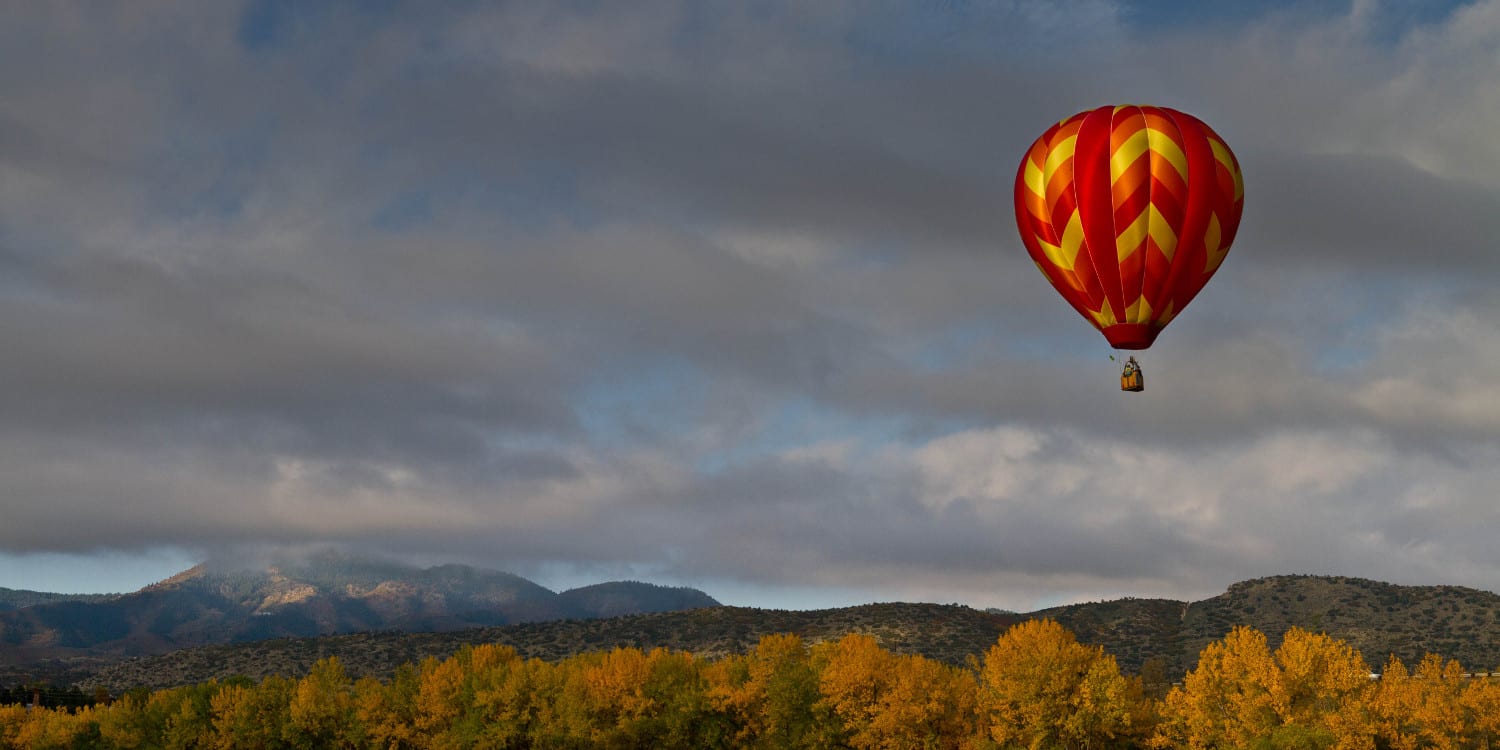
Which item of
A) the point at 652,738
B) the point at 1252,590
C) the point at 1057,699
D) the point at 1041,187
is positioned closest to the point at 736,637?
the point at 1252,590

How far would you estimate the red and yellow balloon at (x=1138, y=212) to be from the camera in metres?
59.6

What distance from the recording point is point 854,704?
91.9 metres

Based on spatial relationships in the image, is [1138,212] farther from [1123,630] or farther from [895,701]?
[1123,630]

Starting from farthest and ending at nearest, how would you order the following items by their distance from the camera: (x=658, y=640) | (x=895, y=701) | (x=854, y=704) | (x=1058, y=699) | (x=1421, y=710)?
(x=658, y=640) → (x=854, y=704) → (x=895, y=701) → (x=1421, y=710) → (x=1058, y=699)

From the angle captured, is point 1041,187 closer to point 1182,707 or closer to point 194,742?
point 1182,707

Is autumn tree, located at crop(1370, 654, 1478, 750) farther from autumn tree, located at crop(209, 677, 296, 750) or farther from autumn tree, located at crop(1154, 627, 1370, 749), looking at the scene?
autumn tree, located at crop(209, 677, 296, 750)

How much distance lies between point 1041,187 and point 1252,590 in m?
151

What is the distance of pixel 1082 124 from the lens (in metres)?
61.8

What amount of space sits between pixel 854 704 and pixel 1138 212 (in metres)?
44.9

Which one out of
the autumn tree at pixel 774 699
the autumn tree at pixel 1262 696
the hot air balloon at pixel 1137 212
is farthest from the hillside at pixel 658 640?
the hot air balloon at pixel 1137 212

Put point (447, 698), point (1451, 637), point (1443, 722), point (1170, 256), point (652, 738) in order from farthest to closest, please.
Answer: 1. point (1451, 637)
2. point (447, 698)
3. point (652, 738)
4. point (1443, 722)
5. point (1170, 256)

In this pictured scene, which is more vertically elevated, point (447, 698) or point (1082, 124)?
point (1082, 124)

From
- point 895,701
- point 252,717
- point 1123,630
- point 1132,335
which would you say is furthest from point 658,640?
point 1132,335

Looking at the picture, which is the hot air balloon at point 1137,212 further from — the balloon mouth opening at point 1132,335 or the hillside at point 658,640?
the hillside at point 658,640
